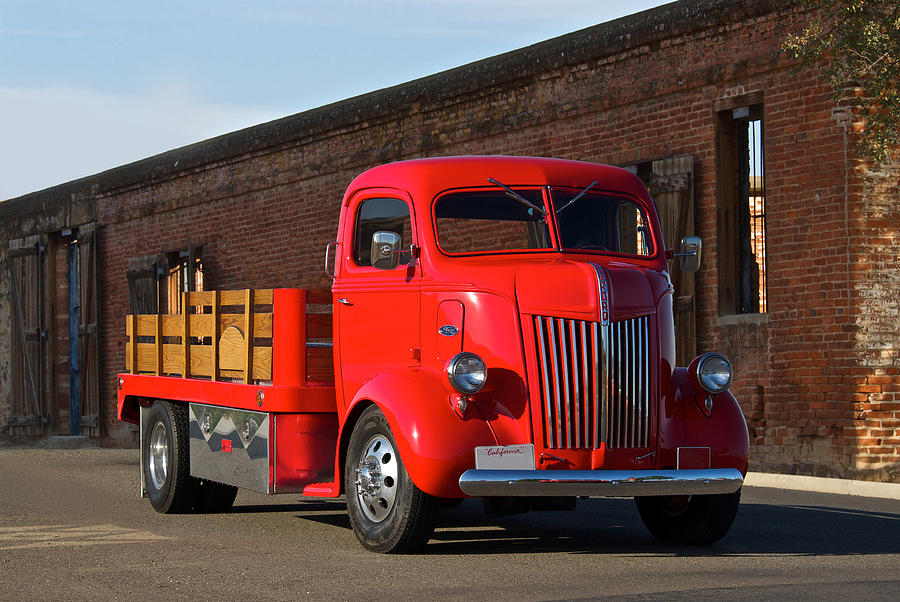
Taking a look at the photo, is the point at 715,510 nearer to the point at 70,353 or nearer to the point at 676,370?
the point at 676,370

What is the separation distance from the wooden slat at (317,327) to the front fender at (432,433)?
1.57 metres

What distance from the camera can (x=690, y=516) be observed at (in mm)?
9086

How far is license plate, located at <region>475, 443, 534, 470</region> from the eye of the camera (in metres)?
7.99

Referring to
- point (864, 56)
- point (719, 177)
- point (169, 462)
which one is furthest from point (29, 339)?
point (864, 56)

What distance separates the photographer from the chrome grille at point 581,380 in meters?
8.22

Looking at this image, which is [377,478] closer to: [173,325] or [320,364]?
[320,364]

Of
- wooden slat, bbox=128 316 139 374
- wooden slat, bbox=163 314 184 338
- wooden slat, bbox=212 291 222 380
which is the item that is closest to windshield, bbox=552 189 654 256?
wooden slat, bbox=212 291 222 380

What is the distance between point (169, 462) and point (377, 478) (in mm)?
3356

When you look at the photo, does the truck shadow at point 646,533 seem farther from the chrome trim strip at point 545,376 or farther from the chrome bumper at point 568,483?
the chrome trim strip at point 545,376

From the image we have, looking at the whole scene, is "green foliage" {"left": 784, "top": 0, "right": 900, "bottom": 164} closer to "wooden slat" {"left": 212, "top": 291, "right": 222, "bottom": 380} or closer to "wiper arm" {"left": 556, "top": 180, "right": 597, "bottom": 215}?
"wiper arm" {"left": 556, "top": 180, "right": 597, "bottom": 215}

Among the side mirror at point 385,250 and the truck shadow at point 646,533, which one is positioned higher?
the side mirror at point 385,250

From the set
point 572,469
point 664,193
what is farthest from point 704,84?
point 572,469

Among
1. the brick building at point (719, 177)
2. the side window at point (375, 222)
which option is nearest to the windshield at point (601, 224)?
the side window at point (375, 222)

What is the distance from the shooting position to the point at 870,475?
45.3 feet
